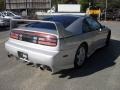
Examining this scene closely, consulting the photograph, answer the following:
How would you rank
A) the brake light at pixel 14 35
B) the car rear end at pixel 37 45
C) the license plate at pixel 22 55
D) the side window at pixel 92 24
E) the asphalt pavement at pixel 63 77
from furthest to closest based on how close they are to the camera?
the side window at pixel 92 24
the brake light at pixel 14 35
the license plate at pixel 22 55
the car rear end at pixel 37 45
the asphalt pavement at pixel 63 77

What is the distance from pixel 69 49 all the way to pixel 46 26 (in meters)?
0.92

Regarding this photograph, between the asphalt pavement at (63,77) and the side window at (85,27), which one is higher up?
the side window at (85,27)

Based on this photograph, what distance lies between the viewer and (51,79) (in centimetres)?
510

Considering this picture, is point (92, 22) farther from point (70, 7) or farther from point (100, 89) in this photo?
point (70, 7)

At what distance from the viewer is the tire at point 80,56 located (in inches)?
221

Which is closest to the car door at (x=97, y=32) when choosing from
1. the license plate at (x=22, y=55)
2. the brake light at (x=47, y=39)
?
the brake light at (x=47, y=39)

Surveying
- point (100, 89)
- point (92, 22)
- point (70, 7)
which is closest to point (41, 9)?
point (70, 7)

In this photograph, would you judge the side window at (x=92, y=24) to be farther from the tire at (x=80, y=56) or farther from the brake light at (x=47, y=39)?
the brake light at (x=47, y=39)

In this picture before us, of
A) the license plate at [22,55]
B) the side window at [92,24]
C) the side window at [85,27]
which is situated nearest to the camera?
the license plate at [22,55]

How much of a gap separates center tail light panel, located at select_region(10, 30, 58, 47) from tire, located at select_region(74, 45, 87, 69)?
2.96ft

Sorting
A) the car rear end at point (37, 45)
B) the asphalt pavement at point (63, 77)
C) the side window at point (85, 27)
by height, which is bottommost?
the asphalt pavement at point (63, 77)

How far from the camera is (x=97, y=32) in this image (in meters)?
6.84

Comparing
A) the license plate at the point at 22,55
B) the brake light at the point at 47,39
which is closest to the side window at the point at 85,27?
the brake light at the point at 47,39

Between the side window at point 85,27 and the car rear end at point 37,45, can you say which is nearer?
the car rear end at point 37,45
